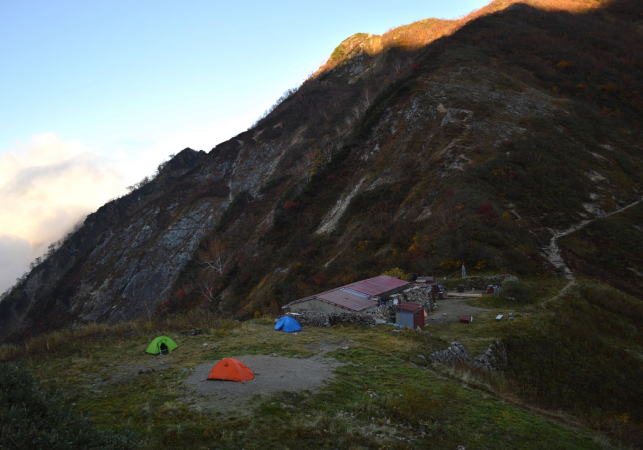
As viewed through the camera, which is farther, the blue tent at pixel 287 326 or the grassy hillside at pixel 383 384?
the blue tent at pixel 287 326

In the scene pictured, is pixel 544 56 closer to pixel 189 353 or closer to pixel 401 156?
pixel 401 156

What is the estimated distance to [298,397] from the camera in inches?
546

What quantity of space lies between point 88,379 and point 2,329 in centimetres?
15232

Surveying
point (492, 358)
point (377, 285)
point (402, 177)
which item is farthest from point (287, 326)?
point (402, 177)

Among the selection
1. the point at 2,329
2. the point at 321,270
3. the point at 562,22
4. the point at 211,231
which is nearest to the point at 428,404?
the point at 321,270

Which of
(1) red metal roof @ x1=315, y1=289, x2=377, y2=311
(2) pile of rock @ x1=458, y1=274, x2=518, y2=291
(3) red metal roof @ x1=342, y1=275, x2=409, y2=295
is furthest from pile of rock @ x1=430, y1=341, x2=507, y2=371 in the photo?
(2) pile of rock @ x1=458, y1=274, x2=518, y2=291

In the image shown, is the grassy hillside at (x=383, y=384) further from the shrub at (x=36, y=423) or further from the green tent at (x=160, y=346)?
the shrub at (x=36, y=423)

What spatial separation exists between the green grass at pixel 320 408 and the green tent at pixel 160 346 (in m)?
0.62

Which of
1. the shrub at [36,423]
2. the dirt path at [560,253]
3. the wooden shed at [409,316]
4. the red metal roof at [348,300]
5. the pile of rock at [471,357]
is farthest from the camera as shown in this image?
the dirt path at [560,253]

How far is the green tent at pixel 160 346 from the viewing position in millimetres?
20297

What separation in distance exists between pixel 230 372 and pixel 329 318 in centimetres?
1209

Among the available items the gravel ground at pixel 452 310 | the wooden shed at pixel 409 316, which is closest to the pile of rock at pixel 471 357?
the wooden shed at pixel 409 316

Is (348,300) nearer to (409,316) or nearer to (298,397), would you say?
(409,316)

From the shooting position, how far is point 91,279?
10625 centimetres
